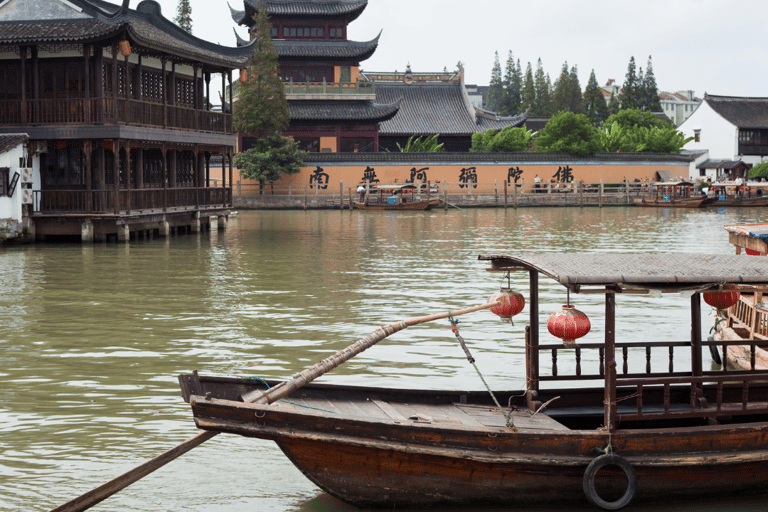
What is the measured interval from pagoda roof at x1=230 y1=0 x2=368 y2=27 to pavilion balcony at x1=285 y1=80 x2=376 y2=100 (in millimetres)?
3878

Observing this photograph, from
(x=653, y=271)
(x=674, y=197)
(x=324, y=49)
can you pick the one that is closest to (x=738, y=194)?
(x=674, y=197)

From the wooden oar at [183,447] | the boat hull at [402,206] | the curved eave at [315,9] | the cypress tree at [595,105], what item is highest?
the curved eave at [315,9]

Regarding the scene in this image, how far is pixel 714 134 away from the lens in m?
69.8

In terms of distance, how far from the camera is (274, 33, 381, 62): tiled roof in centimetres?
5122

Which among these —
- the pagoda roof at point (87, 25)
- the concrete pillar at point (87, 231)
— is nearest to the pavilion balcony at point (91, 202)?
the concrete pillar at point (87, 231)

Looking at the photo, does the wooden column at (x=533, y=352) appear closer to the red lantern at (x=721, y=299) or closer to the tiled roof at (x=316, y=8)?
the red lantern at (x=721, y=299)

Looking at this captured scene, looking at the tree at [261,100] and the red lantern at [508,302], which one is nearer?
the red lantern at [508,302]

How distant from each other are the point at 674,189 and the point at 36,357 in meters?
42.7

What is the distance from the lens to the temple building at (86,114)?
23.7 meters

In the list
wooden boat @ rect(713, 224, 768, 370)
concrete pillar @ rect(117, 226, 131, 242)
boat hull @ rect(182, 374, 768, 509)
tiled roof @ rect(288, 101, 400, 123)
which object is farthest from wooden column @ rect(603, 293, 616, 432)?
tiled roof @ rect(288, 101, 400, 123)

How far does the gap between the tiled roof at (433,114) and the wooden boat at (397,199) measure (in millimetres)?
8844

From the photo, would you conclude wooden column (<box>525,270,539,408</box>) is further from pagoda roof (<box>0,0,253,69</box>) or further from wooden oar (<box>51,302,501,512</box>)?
pagoda roof (<box>0,0,253,69</box>)

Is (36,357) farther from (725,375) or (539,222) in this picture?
(539,222)

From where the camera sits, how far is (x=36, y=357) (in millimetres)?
11156
